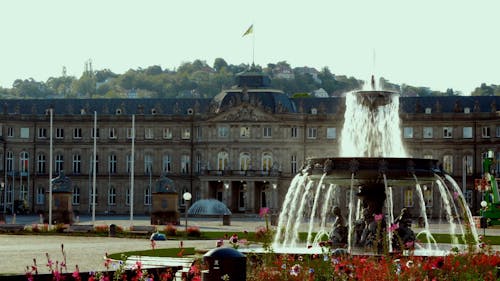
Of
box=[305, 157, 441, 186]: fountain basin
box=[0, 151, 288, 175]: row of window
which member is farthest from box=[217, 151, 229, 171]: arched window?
box=[305, 157, 441, 186]: fountain basin

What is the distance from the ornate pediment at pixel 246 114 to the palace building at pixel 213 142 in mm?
101

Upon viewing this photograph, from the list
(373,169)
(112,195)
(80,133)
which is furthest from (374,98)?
(80,133)

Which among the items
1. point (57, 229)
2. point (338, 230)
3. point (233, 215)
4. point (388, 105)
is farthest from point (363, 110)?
point (233, 215)

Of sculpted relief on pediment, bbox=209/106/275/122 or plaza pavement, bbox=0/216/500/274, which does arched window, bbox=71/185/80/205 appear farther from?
plaza pavement, bbox=0/216/500/274

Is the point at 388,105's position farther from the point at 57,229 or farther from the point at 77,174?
the point at 77,174

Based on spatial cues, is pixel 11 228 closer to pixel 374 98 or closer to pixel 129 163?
pixel 374 98

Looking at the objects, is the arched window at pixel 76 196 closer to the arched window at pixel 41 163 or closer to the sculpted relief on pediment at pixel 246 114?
the arched window at pixel 41 163

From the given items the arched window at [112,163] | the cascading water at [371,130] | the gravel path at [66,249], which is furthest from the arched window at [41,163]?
the cascading water at [371,130]

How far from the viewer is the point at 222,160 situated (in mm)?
119375

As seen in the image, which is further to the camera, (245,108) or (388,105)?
(245,108)

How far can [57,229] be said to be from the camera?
6644cm

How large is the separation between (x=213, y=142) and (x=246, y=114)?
4.60 metres

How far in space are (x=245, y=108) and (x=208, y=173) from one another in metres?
7.53

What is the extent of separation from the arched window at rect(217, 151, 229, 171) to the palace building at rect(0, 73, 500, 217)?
10 cm
